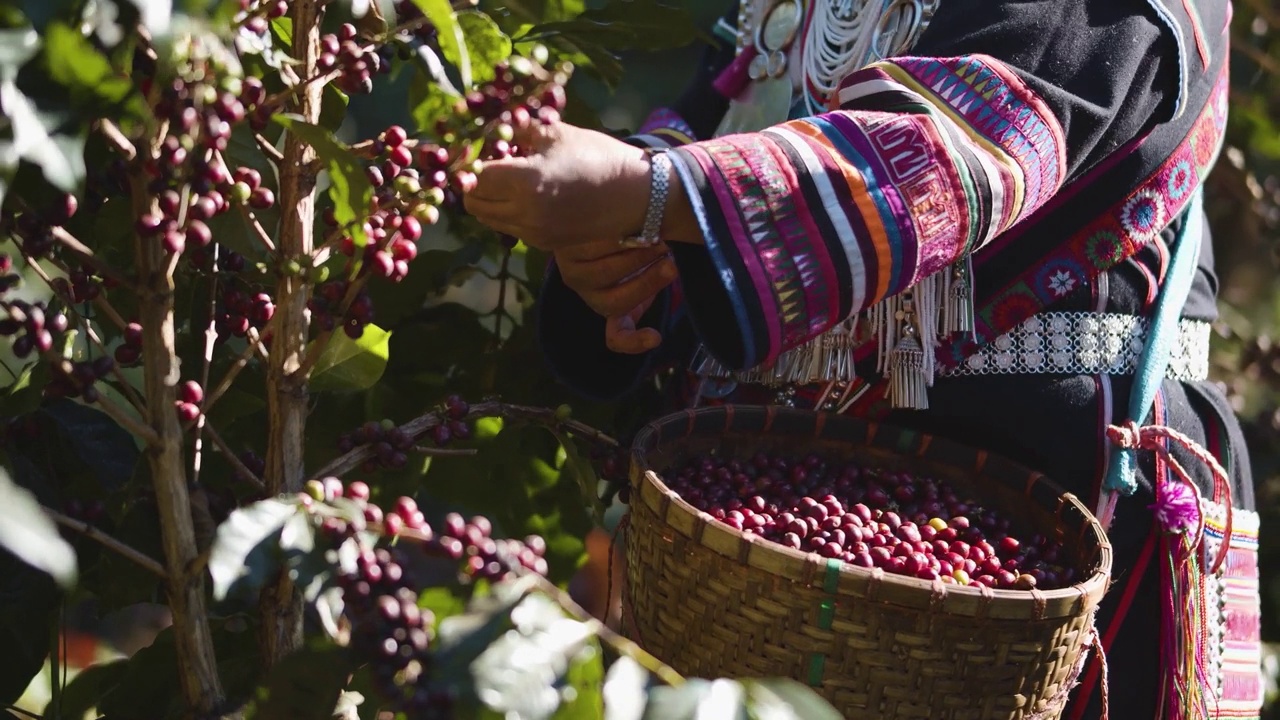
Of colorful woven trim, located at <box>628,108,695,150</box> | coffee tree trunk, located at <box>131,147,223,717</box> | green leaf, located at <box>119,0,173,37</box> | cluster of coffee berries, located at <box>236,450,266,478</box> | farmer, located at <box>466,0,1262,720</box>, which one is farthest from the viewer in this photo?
colorful woven trim, located at <box>628,108,695,150</box>

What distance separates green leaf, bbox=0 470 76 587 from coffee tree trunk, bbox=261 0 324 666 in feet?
0.84

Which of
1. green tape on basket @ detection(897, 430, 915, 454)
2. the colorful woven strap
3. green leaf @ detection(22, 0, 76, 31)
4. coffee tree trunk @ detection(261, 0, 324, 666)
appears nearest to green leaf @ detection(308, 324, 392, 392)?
coffee tree trunk @ detection(261, 0, 324, 666)

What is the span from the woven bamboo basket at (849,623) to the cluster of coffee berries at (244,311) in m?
0.31

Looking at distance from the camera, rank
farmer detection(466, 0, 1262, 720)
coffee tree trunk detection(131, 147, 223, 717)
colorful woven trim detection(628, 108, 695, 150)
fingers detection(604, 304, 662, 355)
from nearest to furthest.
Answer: coffee tree trunk detection(131, 147, 223, 717)
farmer detection(466, 0, 1262, 720)
fingers detection(604, 304, 662, 355)
colorful woven trim detection(628, 108, 695, 150)

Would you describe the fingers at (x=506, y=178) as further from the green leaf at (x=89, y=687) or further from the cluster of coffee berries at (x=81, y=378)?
the green leaf at (x=89, y=687)

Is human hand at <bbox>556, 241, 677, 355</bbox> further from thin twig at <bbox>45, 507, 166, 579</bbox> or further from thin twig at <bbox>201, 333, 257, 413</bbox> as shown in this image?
thin twig at <bbox>45, 507, 166, 579</bbox>

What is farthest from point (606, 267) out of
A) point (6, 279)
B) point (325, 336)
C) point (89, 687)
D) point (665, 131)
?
point (89, 687)

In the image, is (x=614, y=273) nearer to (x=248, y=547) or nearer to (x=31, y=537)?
(x=248, y=547)

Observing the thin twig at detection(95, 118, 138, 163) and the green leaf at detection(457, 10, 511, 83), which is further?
the green leaf at detection(457, 10, 511, 83)

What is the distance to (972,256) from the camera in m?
1.15

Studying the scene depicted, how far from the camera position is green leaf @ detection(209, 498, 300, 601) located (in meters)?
0.74

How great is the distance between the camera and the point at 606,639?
2.62 ft

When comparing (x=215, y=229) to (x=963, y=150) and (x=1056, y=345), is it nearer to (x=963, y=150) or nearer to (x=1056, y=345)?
(x=963, y=150)

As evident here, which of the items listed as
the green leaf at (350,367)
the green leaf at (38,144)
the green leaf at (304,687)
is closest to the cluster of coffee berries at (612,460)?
the green leaf at (350,367)
